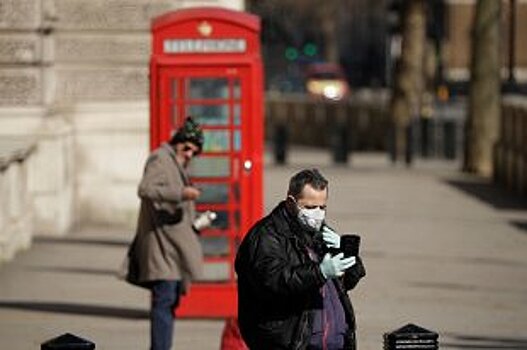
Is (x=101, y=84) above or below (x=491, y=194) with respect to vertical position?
above

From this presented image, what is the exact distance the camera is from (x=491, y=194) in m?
33.7

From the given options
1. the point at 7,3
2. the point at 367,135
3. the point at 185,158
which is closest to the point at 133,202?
the point at 7,3

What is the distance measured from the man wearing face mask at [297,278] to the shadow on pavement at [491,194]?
69.8ft

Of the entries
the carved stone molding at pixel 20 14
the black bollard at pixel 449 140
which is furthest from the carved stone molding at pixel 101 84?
the black bollard at pixel 449 140

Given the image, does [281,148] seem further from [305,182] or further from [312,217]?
[312,217]

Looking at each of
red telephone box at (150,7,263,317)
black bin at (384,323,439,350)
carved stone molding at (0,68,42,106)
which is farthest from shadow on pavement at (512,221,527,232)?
black bin at (384,323,439,350)

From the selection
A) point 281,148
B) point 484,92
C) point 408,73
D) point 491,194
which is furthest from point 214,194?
point 408,73

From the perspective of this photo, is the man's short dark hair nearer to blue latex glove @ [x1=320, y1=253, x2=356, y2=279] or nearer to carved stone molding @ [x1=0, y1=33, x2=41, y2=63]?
blue latex glove @ [x1=320, y1=253, x2=356, y2=279]

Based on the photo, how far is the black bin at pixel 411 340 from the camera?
990 centimetres

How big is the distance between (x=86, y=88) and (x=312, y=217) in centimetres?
1679

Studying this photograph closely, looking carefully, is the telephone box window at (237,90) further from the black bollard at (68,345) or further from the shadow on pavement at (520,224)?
the shadow on pavement at (520,224)

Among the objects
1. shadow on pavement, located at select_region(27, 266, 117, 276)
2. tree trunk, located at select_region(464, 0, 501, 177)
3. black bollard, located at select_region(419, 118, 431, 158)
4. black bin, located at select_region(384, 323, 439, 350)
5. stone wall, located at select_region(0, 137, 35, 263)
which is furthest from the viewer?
A: black bollard, located at select_region(419, 118, 431, 158)

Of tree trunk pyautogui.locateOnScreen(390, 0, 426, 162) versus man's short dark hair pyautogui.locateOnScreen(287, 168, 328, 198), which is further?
tree trunk pyautogui.locateOnScreen(390, 0, 426, 162)

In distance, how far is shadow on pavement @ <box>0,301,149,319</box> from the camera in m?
17.7
